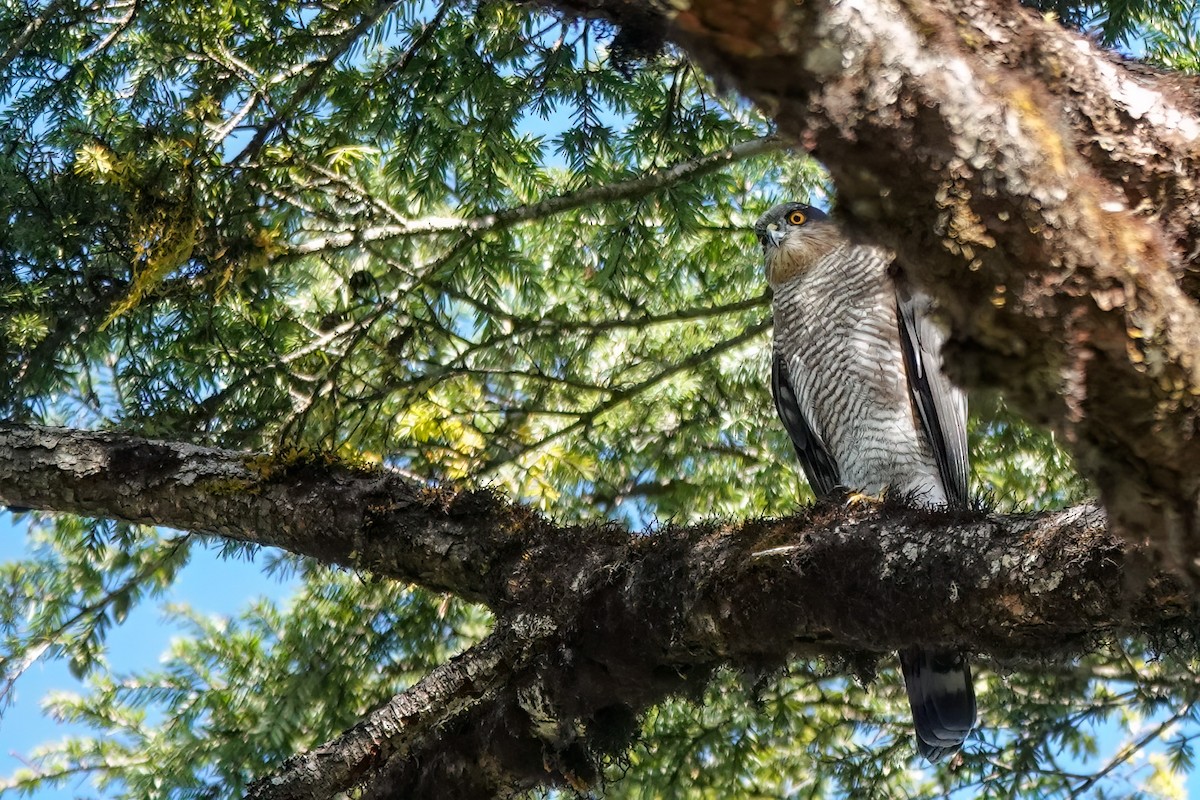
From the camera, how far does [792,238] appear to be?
4395mm

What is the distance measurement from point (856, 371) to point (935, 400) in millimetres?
293

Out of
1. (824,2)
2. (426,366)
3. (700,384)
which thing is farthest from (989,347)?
(700,384)

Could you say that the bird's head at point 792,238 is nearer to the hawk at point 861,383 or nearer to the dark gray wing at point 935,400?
the hawk at point 861,383

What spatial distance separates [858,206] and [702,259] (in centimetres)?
338

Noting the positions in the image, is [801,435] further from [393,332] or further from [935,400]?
[393,332]

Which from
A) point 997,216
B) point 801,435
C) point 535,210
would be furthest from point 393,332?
point 997,216

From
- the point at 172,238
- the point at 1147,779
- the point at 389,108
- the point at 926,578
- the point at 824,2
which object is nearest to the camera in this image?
the point at 824,2

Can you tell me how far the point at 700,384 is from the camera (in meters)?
4.71

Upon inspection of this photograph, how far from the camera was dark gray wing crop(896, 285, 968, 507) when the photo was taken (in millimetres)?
3555

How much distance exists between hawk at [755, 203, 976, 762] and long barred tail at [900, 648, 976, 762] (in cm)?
27

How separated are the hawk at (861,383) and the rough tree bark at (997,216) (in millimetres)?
2145

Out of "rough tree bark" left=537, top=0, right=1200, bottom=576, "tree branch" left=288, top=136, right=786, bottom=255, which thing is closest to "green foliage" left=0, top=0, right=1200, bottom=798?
"tree branch" left=288, top=136, right=786, bottom=255

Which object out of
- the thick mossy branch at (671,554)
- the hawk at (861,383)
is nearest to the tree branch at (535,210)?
the hawk at (861,383)

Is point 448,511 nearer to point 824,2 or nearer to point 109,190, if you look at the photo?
point 109,190
